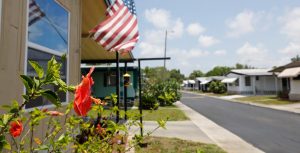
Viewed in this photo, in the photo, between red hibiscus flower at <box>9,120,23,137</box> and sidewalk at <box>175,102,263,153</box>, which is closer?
red hibiscus flower at <box>9,120,23,137</box>

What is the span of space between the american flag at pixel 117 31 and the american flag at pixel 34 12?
0.80 metres

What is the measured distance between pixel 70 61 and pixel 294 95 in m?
27.8

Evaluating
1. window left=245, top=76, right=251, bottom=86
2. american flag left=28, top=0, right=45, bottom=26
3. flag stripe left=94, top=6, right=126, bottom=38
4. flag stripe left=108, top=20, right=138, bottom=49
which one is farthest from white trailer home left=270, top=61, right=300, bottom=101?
american flag left=28, top=0, right=45, bottom=26

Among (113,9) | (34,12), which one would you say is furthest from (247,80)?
(34,12)

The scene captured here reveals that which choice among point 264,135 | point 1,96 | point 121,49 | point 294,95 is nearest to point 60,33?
point 121,49

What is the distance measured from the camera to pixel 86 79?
47.5 inches

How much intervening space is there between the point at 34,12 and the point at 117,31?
1221 mm

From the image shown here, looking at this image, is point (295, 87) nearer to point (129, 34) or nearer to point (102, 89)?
point (102, 89)

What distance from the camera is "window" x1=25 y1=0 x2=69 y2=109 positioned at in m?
3.23

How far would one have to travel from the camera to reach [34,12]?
329cm

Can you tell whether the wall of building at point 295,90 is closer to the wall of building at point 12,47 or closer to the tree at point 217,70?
the wall of building at point 12,47

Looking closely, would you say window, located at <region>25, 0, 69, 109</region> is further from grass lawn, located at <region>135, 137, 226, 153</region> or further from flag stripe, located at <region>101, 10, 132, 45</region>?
grass lawn, located at <region>135, 137, 226, 153</region>

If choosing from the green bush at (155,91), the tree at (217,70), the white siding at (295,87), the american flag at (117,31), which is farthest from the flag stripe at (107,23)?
the tree at (217,70)

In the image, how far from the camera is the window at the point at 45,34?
10.6 ft
